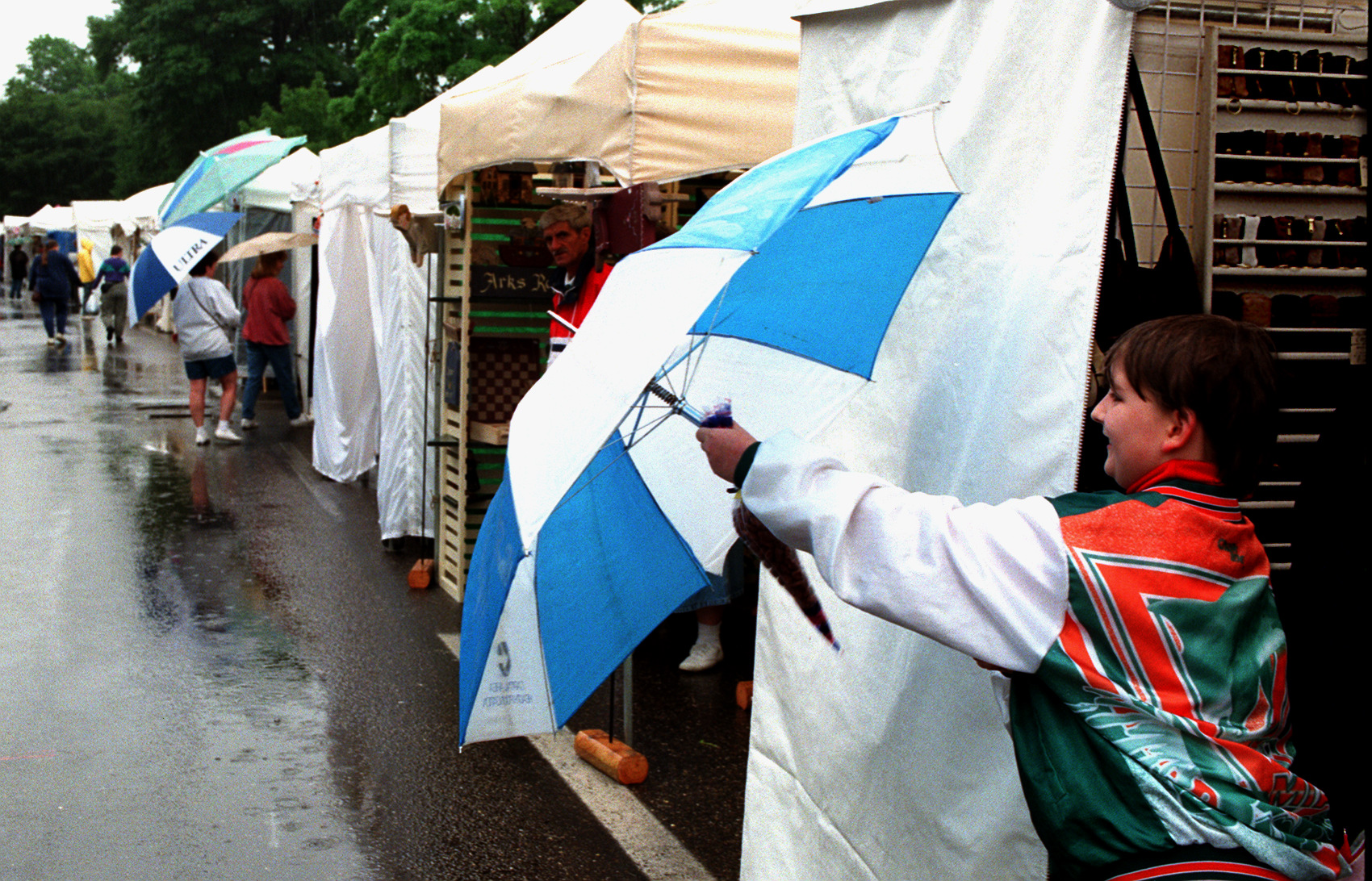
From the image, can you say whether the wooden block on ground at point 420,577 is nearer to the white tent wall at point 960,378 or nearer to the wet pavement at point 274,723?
the wet pavement at point 274,723

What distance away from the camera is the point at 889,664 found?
2.62 m

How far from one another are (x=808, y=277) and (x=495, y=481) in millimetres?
5012

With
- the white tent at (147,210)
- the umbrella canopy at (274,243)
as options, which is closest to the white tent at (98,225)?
the white tent at (147,210)

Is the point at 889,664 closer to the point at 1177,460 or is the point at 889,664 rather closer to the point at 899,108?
the point at 1177,460

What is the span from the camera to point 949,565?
66.1 inches


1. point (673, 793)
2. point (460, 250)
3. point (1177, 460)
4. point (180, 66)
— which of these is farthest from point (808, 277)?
point (180, 66)

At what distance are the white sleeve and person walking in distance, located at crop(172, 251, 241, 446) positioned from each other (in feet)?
39.0

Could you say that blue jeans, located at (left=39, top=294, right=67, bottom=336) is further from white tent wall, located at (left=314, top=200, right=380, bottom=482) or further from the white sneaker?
the white sneaker

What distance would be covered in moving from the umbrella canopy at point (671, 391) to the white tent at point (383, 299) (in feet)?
10.6

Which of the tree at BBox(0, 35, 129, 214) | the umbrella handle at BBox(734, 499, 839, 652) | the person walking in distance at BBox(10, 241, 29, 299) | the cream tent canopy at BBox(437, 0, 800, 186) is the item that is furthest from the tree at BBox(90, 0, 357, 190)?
the umbrella handle at BBox(734, 499, 839, 652)

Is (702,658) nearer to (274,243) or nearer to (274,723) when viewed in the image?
(274,723)

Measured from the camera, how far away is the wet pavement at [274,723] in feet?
13.9

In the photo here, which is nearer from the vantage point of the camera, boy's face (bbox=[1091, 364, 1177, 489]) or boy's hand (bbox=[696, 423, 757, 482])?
boy's face (bbox=[1091, 364, 1177, 489])

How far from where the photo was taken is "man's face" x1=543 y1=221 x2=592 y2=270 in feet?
18.7
